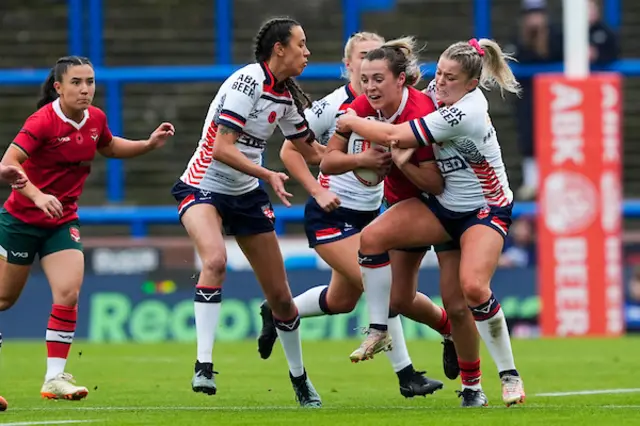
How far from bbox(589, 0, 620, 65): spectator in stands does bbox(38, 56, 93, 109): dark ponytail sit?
358 inches

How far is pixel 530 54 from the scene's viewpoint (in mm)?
16984

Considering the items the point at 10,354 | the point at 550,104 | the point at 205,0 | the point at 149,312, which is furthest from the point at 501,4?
the point at 10,354

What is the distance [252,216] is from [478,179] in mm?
1425

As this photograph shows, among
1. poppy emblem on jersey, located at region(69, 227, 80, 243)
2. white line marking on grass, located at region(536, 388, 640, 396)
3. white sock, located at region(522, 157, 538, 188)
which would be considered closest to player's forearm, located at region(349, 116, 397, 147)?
poppy emblem on jersey, located at region(69, 227, 80, 243)

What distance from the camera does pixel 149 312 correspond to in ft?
51.9

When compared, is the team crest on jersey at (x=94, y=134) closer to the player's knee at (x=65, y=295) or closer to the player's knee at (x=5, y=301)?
the player's knee at (x=65, y=295)

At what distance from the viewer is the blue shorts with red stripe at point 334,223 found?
9539 millimetres

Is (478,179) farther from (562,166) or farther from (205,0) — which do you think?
(205,0)

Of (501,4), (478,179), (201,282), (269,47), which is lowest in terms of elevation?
(201,282)

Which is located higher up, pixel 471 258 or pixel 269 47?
pixel 269 47

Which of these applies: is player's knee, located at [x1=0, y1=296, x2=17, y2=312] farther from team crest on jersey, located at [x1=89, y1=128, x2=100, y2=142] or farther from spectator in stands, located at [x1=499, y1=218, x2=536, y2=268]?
spectator in stands, located at [x1=499, y1=218, x2=536, y2=268]

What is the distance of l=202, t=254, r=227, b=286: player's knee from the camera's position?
8.52m

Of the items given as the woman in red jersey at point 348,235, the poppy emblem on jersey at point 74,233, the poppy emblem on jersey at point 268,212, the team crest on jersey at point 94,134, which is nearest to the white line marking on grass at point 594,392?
the woman in red jersey at point 348,235

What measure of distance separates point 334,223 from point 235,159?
1347 mm
